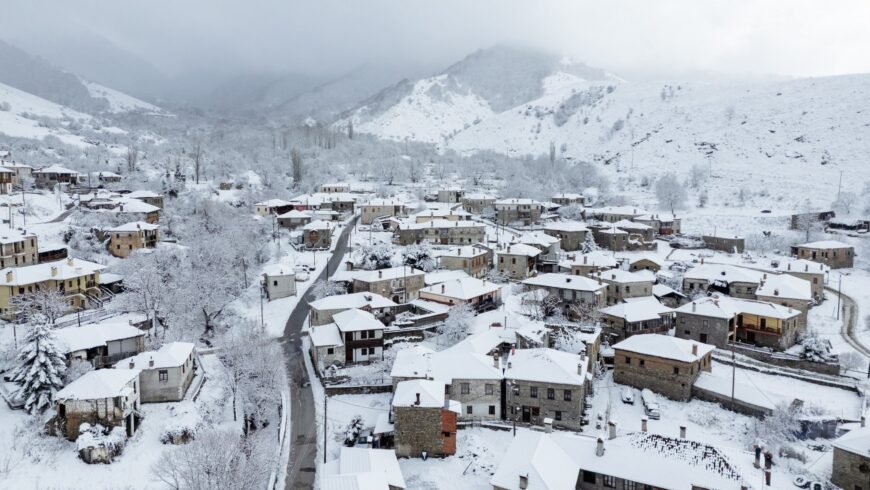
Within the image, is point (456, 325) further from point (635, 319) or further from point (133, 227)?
point (133, 227)

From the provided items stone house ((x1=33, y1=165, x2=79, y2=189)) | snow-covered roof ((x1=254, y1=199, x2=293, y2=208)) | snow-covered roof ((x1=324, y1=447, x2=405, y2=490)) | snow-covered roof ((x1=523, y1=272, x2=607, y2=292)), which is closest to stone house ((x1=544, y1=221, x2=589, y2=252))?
snow-covered roof ((x1=523, y1=272, x2=607, y2=292))

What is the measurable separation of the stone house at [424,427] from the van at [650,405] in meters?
12.9

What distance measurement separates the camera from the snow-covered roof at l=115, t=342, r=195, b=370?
34594mm

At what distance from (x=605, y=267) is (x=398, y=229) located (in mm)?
25641

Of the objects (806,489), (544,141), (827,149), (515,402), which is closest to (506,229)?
(515,402)

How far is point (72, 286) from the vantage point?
4616 centimetres

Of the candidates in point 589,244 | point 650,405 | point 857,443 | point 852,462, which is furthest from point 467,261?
point 852,462

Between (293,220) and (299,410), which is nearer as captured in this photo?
(299,410)

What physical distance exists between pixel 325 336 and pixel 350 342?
6.15ft

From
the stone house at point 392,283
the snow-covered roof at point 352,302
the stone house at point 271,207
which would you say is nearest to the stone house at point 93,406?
the snow-covered roof at point 352,302

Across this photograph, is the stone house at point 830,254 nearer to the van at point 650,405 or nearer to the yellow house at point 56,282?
the van at point 650,405

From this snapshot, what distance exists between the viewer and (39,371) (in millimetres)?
31859

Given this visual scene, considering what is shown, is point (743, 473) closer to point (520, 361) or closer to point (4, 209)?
point (520, 361)

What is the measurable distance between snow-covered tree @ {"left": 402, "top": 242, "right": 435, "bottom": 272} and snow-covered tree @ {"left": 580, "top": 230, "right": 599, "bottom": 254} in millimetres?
19641
